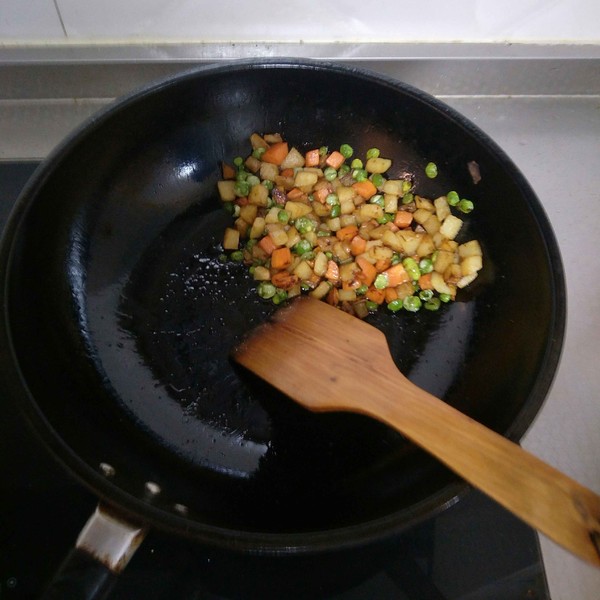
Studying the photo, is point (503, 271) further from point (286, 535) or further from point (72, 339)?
point (72, 339)

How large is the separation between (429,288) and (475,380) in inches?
7.7

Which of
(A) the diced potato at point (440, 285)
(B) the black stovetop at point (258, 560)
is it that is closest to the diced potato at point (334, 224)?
(A) the diced potato at point (440, 285)

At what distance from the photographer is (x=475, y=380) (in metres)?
0.92

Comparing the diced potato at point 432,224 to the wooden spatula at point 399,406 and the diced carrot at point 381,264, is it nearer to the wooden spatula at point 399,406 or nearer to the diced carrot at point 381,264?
the diced carrot at point 381,264

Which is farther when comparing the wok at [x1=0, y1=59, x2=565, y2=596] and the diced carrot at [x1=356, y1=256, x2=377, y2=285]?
the diced carrot at [x1=356, y1=256, x2=377, y2=285]

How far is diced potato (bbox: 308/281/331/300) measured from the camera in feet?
3.33

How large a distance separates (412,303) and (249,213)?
364 mm

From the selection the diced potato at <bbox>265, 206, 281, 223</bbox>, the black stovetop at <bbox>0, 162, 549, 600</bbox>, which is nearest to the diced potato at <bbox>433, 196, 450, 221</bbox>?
the diced potato at <bbox>265, 206, 281, 223</bbox>

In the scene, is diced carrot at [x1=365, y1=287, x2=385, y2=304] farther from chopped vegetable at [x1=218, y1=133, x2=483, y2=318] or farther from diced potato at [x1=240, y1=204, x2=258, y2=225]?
diced potato at [x1=240, y1=204, x2=258, y2=225]

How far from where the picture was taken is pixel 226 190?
1044 mm

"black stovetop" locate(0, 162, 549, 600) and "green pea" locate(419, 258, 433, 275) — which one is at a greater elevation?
"green pea" locate(419, 258, 433, 275)

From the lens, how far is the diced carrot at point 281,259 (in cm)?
100

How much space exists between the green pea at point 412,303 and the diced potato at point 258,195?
1.11 ft

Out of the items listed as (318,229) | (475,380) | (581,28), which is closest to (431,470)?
(475,380)
